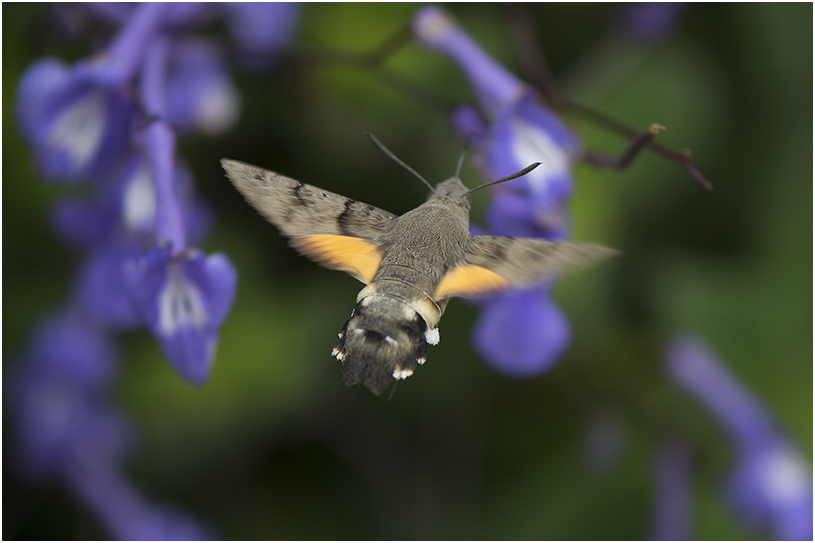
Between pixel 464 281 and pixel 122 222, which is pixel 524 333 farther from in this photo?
pixel 122 222

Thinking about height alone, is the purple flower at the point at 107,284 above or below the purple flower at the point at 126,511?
above

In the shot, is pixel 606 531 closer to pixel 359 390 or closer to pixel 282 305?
pixel 359 390

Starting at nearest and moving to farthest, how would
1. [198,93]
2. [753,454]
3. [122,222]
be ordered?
[122,222], [198,93], [753,454]

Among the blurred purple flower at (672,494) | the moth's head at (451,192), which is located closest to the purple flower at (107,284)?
the moth's head at (451,192)

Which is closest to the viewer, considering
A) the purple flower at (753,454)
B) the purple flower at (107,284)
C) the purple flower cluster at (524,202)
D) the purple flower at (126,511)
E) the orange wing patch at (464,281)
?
the orange wing patch at (464,281)

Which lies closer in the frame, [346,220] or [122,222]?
[346,220]

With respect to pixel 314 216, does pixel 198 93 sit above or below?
above

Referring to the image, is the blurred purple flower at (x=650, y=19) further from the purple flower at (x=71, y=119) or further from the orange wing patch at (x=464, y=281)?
the purple flower at (x=71, y=119)

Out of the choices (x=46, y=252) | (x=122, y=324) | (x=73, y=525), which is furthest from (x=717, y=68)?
(x=73, y=525)

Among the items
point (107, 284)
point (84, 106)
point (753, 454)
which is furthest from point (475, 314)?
point (84, 106)
